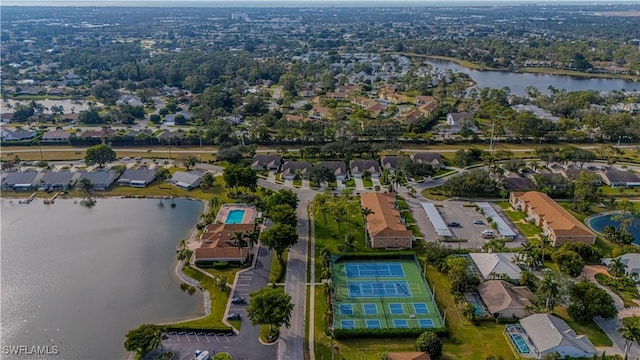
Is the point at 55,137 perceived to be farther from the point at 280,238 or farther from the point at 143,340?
the point at 143,340

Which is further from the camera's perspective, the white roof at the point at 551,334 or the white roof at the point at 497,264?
the white roof at the point at 497,264

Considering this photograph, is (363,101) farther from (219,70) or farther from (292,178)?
(219,70)

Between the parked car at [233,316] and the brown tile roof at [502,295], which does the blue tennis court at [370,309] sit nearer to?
the brown tile roof at [502,295]

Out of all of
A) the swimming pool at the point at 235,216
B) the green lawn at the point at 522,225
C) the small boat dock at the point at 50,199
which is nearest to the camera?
the green lawn at the point at 522,225

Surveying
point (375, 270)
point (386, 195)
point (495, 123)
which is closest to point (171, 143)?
point (386, 195)

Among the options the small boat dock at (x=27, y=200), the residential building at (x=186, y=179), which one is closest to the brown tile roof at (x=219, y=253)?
the residential building at (x=186, y=179)
